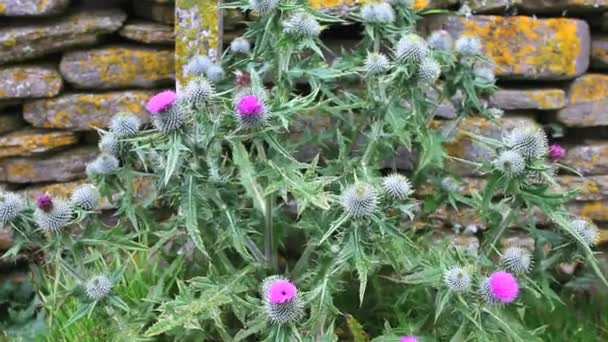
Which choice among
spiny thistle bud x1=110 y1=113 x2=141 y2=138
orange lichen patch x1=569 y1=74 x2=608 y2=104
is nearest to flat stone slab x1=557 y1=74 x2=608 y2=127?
orange lichen patch x1=569 y1=74 x2=608 y2=104

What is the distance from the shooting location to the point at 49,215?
9.39 feet

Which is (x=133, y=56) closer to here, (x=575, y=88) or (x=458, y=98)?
(x=458, y=98)

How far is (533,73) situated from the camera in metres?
4.33

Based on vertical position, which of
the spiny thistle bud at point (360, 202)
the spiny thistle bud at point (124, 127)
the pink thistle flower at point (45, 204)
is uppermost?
the spiny thistle bud at point (360, 202)

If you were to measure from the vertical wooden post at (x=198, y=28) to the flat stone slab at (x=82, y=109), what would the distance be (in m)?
0.46

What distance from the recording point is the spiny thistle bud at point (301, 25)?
3.16 meters

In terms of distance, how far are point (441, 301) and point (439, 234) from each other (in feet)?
5.54

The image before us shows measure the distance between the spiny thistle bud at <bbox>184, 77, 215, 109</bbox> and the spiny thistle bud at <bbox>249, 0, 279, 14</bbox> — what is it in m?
0.44

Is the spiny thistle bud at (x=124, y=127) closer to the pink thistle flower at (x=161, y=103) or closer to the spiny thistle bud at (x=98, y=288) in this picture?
the pink thistle flower at (x=161, y=103)

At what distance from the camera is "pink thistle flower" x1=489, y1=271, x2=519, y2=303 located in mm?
2762

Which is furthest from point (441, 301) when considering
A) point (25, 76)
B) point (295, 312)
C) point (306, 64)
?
point (25, 76)

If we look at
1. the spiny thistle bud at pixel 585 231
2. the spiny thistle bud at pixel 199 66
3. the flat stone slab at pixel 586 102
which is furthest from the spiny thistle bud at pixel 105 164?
the flat stone slab at pixel 586 102

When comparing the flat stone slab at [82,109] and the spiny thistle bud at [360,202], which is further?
the flat stone slab at [82,109]

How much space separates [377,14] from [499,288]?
57.8 inches
